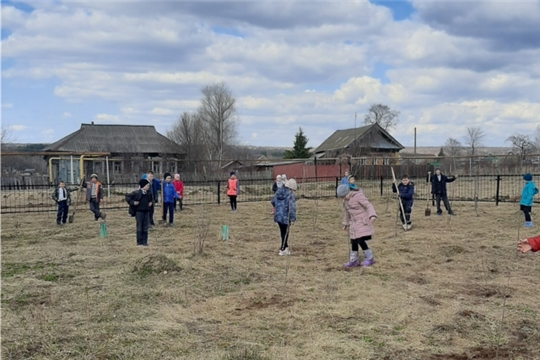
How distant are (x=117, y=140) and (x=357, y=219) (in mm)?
43937

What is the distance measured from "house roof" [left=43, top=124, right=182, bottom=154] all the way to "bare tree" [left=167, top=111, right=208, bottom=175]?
6.27ft

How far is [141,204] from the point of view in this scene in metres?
9.77

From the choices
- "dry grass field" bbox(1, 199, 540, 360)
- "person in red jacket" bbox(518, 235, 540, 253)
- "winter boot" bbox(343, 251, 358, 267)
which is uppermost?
"person in red jacket" bbox(518, 235, 540, 253)

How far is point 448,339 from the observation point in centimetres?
477

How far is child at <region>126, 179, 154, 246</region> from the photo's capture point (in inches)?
380

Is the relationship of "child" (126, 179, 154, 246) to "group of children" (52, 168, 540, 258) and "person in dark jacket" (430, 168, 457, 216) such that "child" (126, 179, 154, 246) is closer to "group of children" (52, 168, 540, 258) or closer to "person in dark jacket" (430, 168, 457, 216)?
"group of children" (52, 168, 540, 258)

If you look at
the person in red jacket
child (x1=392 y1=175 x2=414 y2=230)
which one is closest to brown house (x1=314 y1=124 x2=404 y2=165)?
child (x1=392 y1=175 x2=414 y2=230)

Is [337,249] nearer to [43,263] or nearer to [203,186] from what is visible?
[43,263]

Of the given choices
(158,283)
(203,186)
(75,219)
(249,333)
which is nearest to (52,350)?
(249,333)

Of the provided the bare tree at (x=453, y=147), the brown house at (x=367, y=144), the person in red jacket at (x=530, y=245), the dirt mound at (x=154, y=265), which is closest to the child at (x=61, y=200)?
the dirt mound at (x=154, y=265)

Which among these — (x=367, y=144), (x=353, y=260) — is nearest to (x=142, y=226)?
(x=353, y=260)

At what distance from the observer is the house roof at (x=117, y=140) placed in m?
46.8

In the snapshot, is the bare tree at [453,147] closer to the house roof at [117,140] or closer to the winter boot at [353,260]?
the house roof at [117,140]

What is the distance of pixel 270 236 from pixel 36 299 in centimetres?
609
